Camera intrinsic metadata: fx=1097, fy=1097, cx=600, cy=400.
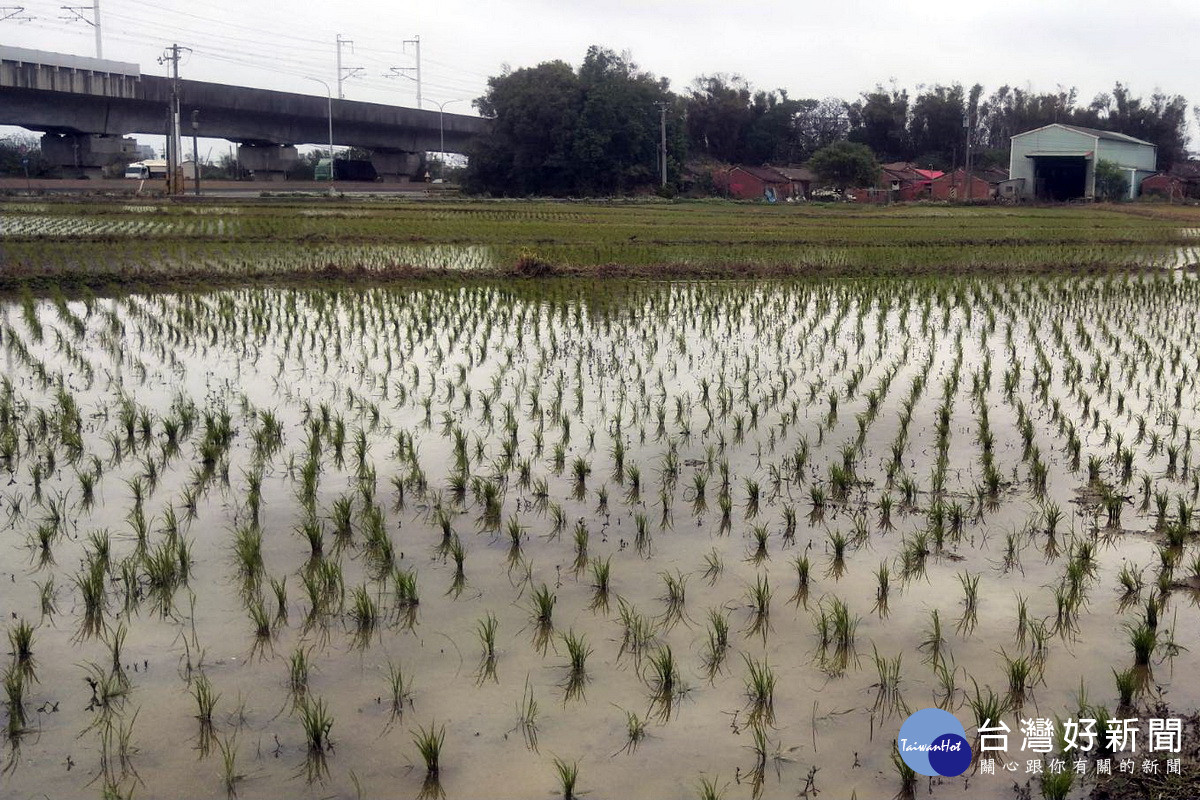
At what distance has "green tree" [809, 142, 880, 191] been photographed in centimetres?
4425

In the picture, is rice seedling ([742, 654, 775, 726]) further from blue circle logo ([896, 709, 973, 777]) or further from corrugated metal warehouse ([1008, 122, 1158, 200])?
corrugated metal warehouse ([1008, 122, 1158, 200])

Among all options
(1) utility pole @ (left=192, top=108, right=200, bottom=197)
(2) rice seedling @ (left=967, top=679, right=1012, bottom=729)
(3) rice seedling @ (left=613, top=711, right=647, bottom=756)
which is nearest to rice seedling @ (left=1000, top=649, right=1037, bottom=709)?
(2) rice seedling @ (left=967, top=679, right=1012, bottom=729)

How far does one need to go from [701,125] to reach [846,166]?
50.6ft

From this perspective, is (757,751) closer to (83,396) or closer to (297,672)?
(297,672)

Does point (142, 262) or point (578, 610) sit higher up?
point (142, 262)

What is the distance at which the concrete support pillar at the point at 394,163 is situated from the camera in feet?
157

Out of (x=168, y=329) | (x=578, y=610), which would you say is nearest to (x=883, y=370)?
(x=578, y=610)

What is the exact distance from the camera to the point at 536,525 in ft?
14.3

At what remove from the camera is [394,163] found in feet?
157

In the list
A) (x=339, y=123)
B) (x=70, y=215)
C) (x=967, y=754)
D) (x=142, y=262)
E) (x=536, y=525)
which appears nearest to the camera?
(x=967, y=754)

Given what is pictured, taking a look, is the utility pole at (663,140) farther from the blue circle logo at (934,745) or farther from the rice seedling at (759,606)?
the blue circle logo at (934,745)

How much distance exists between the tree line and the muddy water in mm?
34532

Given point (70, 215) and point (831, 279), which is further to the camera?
point (70, 215)

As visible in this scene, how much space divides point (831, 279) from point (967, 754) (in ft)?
35.2
